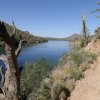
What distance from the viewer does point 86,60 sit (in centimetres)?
1831

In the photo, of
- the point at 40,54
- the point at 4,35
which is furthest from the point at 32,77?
the point at 40,54

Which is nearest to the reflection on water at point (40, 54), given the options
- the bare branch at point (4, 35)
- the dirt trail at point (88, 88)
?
the dirt trail at point (88, 88)

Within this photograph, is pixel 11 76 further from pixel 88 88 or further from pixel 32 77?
pixel 32 77

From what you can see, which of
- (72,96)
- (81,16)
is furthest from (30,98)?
(81,16)

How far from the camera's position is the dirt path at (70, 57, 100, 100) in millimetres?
12482

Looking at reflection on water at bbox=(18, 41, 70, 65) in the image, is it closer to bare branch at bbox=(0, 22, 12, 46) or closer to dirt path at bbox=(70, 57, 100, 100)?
dirt path at bbox=(70, 57, 100, 100)

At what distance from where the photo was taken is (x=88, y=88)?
13484 mm

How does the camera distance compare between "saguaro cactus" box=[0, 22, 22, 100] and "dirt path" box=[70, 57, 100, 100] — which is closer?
"saguaro cactus" box=[0, 22, 22, 100]

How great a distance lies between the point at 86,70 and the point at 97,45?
38.2 feet

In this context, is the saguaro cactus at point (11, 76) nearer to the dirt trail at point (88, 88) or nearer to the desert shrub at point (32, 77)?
the dirt trail at point (88, 88)

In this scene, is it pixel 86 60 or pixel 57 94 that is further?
pixel 86 60

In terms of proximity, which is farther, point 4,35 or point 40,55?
point 40,55

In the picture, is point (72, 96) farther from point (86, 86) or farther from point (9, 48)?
point (9, 48)

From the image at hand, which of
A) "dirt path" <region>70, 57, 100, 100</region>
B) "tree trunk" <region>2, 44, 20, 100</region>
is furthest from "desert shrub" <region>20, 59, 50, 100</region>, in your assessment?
"tree trunk" <region>2, 44, 20, 100</region>
